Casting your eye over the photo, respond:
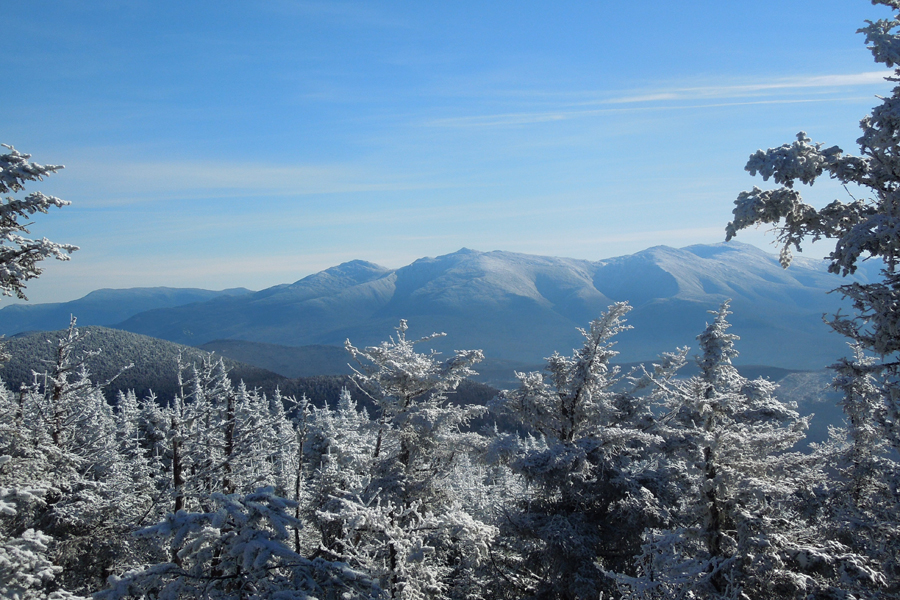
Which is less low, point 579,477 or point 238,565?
point 238,565

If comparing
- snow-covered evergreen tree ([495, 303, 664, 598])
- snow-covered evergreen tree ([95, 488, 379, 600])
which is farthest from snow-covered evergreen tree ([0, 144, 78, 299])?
snow-covered evergreen tree ([495, 303, 664, 598])

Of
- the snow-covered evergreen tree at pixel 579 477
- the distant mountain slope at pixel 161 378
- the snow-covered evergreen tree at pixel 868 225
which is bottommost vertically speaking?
the distant mountain slope at pixel 161 378

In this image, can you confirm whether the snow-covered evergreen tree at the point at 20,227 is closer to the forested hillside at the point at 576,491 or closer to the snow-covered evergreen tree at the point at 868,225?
the forested hillside at the point at 576,491

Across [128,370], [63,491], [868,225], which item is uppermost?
[868,225]

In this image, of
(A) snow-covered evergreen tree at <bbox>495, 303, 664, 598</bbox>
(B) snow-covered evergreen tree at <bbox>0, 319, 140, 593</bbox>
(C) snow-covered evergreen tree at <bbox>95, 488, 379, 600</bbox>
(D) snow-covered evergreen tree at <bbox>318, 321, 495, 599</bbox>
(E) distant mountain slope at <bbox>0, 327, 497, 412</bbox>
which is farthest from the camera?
(E) distant mountain slope at <bbox>0, 327, 497, 412</bbox>

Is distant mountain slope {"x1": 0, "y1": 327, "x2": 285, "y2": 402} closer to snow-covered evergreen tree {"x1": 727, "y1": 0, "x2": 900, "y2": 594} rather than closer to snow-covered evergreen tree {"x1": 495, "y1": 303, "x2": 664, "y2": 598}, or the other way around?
snow-covered evergreen tree {"x1": 495, "y1": 303, "x2": 664, "y2": 598}

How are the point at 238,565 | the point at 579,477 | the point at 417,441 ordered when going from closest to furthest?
the point at 238,565 < the point at 579,477 < the point at 417,441

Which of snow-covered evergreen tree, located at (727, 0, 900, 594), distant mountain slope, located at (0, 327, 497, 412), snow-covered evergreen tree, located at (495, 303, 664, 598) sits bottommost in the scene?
distant mountain slope, located at (0, 327, 497, 412)

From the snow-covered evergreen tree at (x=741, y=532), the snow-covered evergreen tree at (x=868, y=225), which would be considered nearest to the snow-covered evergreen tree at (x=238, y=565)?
the snow-covered evergreen tree at (x=741, y=532)

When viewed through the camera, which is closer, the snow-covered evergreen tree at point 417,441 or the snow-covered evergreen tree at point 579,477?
the snow-covered evergreen tree at point 579,477

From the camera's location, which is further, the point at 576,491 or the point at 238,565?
the point at 576,491

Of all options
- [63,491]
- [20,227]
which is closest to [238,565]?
[20,227]

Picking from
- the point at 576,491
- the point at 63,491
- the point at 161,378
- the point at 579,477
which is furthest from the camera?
the point at 161,378

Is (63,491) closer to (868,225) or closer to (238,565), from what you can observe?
(238,565)
